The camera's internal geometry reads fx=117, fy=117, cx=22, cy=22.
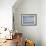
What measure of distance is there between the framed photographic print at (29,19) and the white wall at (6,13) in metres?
1.24

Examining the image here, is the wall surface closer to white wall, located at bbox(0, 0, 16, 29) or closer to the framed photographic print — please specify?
the framed photographic print

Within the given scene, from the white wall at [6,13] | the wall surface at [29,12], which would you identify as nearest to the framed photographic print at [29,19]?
the wall surface at [29,12]

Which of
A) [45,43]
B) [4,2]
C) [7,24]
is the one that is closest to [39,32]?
[45,43]

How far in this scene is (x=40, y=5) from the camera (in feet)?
17.9

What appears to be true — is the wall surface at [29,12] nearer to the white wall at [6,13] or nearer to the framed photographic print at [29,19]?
the framed photographic print at [29,19]

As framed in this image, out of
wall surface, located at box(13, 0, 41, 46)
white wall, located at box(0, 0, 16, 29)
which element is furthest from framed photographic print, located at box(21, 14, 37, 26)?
white wall, located at box(0, 0, 16, 29)

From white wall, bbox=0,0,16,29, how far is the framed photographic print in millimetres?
1244

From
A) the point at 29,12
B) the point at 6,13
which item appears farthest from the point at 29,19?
the point at 6,13

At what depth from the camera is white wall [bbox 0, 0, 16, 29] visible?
423 cm

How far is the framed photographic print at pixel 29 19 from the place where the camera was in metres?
A: 5.43

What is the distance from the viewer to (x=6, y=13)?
429cm

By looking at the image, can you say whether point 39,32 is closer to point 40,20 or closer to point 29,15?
point 40,20

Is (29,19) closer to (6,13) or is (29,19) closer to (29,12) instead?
(29,12)

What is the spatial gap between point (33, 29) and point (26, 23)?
0.44m
